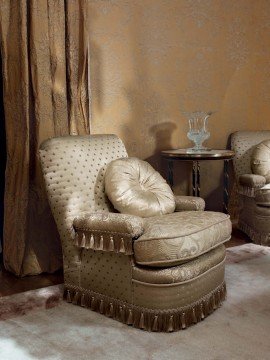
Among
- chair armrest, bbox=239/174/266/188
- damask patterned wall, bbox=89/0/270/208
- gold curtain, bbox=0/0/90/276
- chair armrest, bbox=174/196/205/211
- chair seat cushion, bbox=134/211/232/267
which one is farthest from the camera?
chair armrest, bbox=239/174/266/188

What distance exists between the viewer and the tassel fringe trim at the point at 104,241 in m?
2.21

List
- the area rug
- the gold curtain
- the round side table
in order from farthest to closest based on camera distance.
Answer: the round side table
the gold curtain
the area rug

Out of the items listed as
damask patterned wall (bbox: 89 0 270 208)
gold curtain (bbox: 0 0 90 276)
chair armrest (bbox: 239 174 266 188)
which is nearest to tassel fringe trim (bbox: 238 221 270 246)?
chair armrest (bbox: 239 174 266 188)

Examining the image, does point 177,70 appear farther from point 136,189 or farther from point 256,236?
point 136,189

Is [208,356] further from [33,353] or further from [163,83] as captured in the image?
[163,83]

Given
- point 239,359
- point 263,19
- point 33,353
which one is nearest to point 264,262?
point 239,359

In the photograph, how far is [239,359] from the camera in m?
1.91

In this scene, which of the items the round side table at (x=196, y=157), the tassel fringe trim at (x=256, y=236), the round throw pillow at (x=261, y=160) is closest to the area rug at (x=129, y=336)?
the tassel fringe trim at (x=256, y=236)

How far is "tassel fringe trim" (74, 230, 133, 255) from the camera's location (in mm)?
2213

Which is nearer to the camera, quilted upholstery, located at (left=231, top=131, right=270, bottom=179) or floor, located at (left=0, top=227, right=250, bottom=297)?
floor, located at (left=0, top=227, right=250, bottom=297)

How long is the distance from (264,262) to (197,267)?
3.59 ft

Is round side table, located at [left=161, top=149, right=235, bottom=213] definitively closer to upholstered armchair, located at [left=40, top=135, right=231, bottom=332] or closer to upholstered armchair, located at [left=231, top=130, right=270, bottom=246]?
upholstered armchair, located at [left=231, top=130, right=270, bottom=246]

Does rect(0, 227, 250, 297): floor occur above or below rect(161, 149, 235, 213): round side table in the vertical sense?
below

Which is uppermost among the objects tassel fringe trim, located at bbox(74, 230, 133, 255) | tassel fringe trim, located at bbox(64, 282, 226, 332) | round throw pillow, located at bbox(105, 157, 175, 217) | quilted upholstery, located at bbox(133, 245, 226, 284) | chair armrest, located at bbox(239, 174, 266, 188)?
round throw pillow, located at bbox(105, 157, 175, 217)
